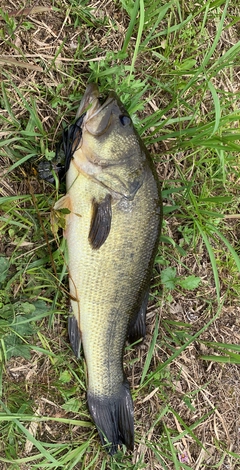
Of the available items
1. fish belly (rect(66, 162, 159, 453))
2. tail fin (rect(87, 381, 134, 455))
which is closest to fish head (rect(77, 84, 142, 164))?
fish belly (rect(66, 162, 159, 453))

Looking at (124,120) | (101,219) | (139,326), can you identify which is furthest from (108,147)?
(139,326)

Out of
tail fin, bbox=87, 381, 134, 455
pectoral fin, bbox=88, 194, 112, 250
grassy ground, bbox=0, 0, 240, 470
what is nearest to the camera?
pectoral fin, bbox=88, 194, 112, 250

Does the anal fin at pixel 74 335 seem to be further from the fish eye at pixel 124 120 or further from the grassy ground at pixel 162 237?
the fish eye at pixel 124 120

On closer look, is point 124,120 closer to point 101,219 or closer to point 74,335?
point 101,219

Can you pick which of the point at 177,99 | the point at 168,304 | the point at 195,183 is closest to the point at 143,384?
the point at 168,304

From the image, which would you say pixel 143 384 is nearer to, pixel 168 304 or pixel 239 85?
pixel 168 304

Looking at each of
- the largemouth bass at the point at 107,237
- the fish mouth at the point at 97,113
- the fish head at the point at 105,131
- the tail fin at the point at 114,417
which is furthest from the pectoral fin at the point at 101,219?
the tail fin at the point at 114,417

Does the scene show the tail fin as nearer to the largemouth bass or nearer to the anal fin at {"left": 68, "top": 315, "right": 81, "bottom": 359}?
the largemouth bass

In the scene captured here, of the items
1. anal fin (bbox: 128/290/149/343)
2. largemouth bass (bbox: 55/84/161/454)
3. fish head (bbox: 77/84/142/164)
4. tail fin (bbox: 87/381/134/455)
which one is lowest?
tail fin (bbox: 87/381/134/455)
